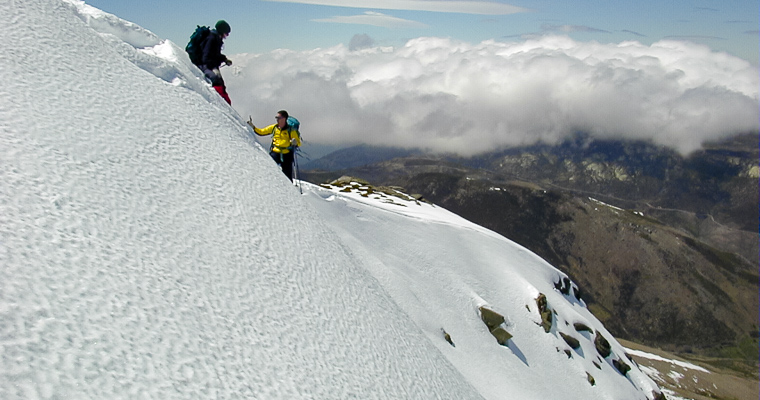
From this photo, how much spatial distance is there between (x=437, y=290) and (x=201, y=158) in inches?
624

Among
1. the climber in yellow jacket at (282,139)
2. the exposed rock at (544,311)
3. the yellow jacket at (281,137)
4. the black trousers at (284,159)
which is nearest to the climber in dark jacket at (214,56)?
the climber in yellow jacket at (282,139)

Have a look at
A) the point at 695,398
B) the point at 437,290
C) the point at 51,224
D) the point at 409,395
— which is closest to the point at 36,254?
the point at 51,224

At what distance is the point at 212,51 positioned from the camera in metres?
18.8

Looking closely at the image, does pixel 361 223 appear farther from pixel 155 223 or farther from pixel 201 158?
pixel 155 223

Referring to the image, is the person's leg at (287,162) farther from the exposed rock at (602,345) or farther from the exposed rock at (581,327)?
the exposed rock at (602,345)

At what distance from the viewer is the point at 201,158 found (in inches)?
391

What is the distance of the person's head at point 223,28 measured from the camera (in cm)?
1817

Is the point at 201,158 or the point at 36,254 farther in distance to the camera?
the point at 201,158

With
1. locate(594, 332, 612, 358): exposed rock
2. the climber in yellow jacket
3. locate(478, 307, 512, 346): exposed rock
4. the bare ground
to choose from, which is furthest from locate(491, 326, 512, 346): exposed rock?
the bare ground

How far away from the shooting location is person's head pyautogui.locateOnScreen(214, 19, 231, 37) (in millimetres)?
18172

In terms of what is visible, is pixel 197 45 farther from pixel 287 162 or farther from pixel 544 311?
pixel 544 311

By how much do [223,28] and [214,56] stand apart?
4.42 ft

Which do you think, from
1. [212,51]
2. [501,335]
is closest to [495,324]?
[501,335]

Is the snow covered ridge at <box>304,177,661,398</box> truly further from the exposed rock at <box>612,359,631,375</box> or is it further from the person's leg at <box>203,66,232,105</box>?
the person's leg at <box>203,66,232,105</box>
